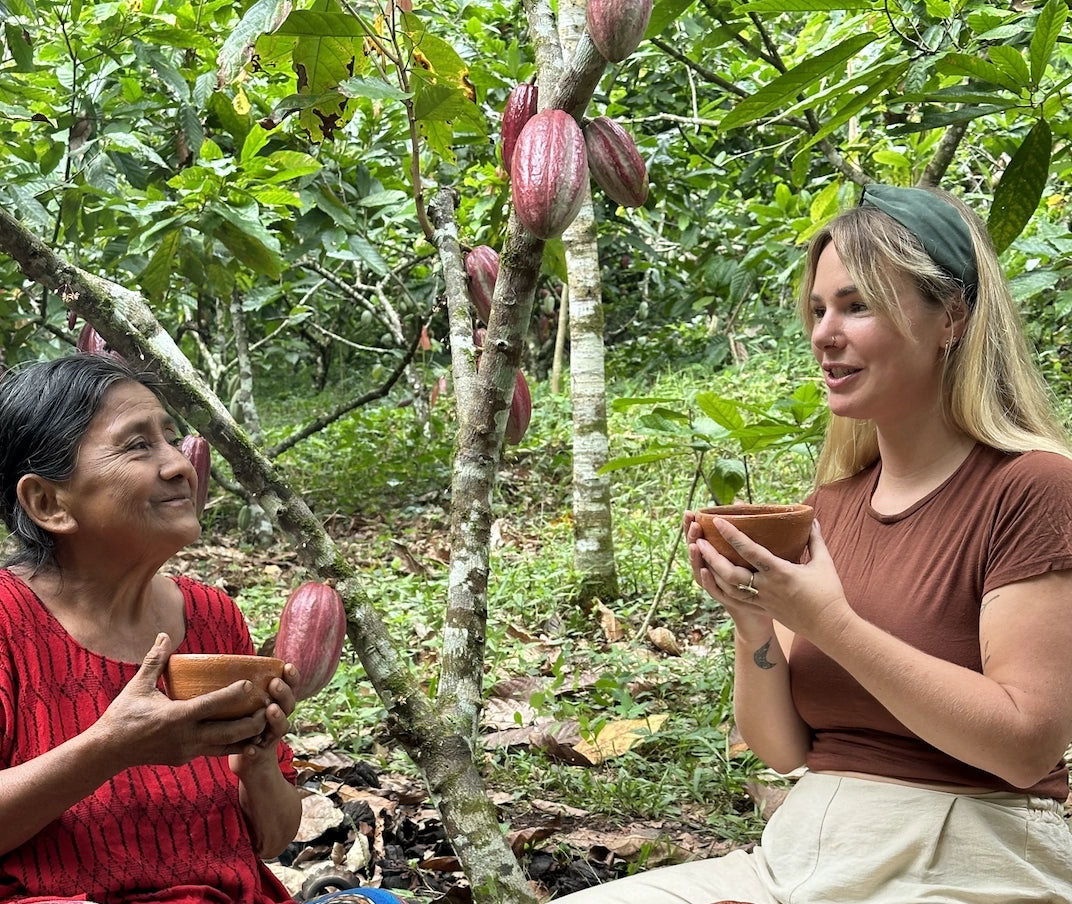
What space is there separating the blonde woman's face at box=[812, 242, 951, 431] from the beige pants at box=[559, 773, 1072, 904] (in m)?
0.49

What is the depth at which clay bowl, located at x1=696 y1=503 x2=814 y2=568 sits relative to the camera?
1.24 m

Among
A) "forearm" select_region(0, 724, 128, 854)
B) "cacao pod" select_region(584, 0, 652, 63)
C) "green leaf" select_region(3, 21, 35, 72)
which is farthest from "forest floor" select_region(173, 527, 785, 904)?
"green leaf" select_region(3, 21, 35, 72)

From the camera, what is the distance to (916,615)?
4.47ft

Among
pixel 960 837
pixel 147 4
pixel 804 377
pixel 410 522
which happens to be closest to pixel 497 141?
pixel 147 4

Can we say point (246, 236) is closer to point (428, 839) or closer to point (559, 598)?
point (428, 839)

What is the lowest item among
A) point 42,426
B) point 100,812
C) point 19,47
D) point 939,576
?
point 100,812

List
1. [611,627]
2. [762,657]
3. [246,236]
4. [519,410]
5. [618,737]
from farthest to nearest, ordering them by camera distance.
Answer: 1. [611,627]
2. [618,737]
3. [246,236]
4. [519,410]
5. [762,657]

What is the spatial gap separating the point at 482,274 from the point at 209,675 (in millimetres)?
844

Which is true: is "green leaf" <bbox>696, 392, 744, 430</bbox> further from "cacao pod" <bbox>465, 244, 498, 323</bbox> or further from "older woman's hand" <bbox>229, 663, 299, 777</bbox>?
"older woman's hand" <bbox>229, 663, 299, 777</bbox>

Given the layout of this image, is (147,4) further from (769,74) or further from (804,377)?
(804,377)

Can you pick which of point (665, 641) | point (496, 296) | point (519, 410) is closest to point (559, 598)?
point (665, 641)

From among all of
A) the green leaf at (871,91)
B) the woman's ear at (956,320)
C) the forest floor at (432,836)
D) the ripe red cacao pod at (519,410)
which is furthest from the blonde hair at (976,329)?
the forest floor at (432,836)

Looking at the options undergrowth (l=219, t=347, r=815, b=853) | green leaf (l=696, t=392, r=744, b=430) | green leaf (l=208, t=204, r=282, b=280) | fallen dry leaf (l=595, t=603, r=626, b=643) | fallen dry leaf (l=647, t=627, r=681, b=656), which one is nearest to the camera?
green leaf (l=696, t=392, r=744, b=430)

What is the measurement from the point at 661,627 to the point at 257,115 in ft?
6.87
